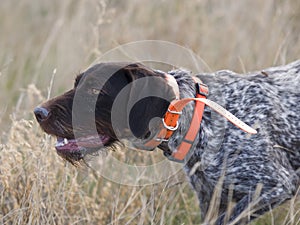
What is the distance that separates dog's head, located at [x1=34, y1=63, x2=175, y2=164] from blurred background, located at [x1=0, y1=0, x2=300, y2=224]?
316mm

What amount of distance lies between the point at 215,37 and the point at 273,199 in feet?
13.5

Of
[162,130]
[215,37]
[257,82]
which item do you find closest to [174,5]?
[215,37]

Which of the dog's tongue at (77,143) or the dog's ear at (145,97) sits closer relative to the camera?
the dog's ear at (145,97)

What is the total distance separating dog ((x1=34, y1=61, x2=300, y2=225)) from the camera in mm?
3809

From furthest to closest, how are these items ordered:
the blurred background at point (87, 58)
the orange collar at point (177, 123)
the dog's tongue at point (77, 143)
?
1. the blurred background at point (87, 58)
2. the dog's tongue at point (77, 143)
3. the orange collar at point (177, 123)

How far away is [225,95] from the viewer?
4230 millimetres

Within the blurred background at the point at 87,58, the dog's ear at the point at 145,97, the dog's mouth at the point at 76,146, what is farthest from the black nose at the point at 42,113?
the dog's ear at the point at 145,97

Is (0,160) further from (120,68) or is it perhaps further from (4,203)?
(120,68)

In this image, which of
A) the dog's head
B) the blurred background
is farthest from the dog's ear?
the blurred background

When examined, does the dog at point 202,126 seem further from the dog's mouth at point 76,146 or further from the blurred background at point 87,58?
the blurred background at point 87,58

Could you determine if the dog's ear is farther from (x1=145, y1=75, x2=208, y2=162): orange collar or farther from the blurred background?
the blurred background

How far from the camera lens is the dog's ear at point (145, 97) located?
3.75 meters

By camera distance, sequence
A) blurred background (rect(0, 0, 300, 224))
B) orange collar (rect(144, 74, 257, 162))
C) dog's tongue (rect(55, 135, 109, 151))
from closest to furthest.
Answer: orange collar (rect(144, 74, 257, 162)) < dog's tongue (rect(55, 135, 109, 151)) < blurred background (rect(0, 0, 300, 224))

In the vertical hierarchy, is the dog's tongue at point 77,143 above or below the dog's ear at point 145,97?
below
